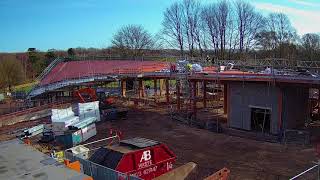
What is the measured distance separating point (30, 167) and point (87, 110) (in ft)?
74.6

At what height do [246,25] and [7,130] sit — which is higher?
[246,25]

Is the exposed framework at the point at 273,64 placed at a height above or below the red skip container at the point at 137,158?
above

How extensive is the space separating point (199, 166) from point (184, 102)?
20.6m

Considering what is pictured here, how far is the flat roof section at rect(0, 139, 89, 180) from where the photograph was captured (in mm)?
10250

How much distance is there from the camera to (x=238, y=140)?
84.6ft

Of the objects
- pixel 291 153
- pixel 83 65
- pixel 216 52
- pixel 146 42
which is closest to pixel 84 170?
pixel 291 153

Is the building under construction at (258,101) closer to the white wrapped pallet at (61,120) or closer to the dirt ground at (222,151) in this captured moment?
the dirt ground at (222,151)

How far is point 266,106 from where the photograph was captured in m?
27.2

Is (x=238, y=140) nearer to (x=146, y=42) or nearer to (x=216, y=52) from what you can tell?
(x=216, y=52)

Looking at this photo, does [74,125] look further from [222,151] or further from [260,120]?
[260,120]

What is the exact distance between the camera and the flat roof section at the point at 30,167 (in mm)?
10250

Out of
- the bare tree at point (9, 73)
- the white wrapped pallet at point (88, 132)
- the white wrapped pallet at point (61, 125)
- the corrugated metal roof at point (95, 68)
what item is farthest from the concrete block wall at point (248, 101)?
the bare tree at point (9, 73)

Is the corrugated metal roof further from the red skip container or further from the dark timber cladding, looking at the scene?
the red skip container

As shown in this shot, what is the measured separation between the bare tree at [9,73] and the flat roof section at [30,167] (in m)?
60.5
